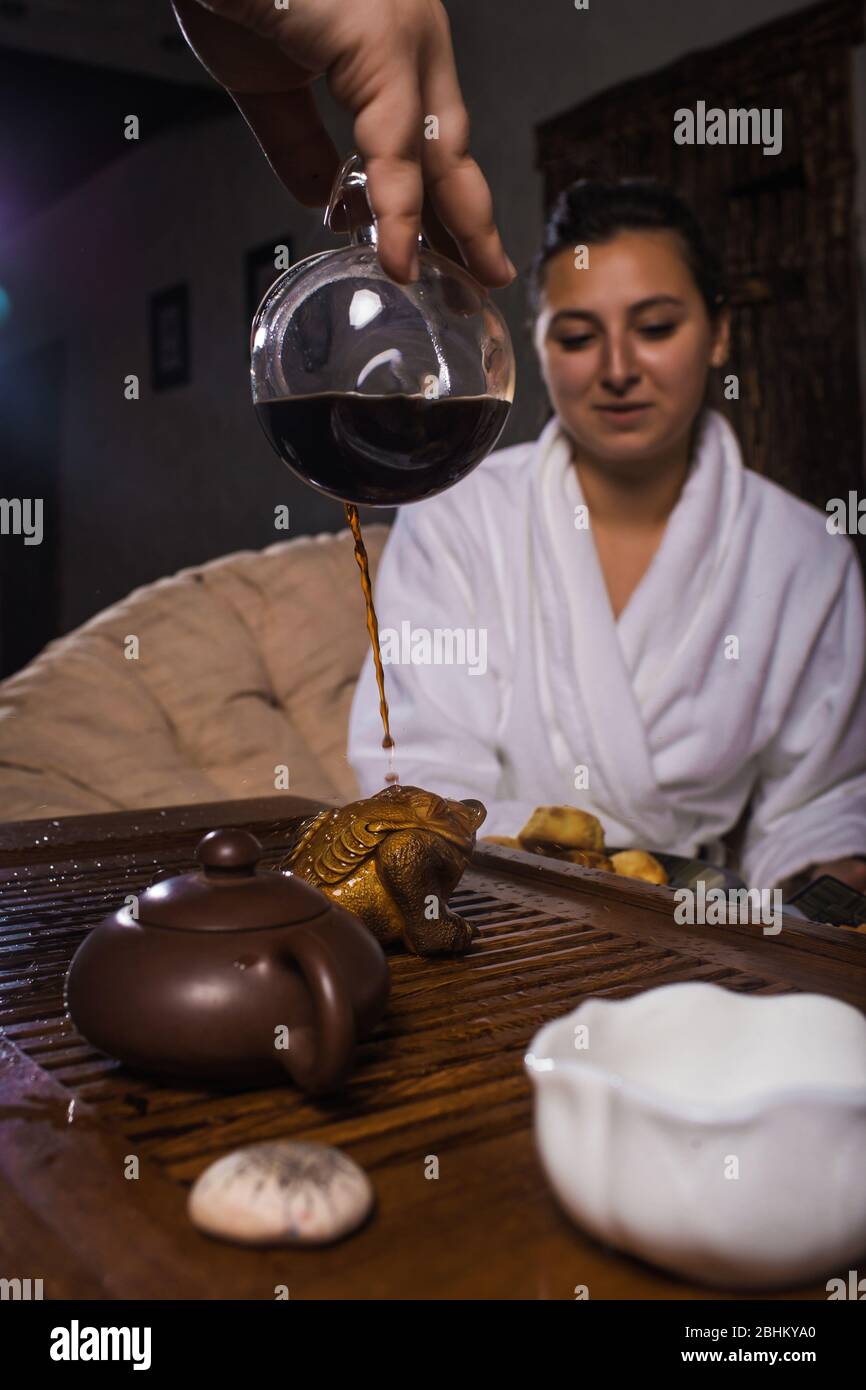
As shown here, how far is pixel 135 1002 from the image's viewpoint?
0.66m

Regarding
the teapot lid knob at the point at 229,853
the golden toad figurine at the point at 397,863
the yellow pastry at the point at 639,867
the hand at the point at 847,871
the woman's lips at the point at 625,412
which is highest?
the woman's lips at the point at 625,412

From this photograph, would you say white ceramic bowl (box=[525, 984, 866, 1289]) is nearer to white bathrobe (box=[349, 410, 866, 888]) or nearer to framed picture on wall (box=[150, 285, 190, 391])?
white bathrobe (box=[349, 410, 866, 888])

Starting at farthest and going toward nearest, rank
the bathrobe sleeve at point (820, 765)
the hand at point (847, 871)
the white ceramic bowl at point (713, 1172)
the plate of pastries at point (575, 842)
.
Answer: the bathrobe sleeve at point (820, 765) < the hand at point (847, 871) < the plate of pastries at point (575, 842) < the white ceramic bowl at point (713, 1172)

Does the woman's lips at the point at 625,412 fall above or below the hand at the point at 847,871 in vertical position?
above

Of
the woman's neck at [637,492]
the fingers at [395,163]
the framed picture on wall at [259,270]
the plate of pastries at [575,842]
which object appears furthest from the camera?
the framed picture on wall at [259,270]

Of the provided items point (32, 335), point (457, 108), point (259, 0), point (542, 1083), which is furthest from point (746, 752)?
point (32, 335)

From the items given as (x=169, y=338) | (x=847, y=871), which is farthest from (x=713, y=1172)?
(x=169, y=338)

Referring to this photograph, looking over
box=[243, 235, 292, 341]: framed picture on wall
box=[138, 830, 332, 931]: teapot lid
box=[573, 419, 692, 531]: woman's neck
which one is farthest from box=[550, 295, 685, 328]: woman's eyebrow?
box=[243, 235, 292, 341]: framed picture on wall

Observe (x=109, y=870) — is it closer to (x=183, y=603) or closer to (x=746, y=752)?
(x=746, y=752)

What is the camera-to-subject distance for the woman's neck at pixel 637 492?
2234 millimetres

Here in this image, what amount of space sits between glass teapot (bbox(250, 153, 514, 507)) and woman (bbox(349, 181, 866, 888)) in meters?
1.11

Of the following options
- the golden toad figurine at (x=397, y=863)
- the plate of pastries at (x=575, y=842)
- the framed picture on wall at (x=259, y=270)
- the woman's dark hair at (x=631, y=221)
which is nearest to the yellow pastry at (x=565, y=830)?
the plate of pastries at (x=575, y=842)

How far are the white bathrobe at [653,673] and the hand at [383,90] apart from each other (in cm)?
107

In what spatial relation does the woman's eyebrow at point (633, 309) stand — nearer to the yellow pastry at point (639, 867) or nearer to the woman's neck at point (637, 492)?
the woman's neck at point (637, 492)
